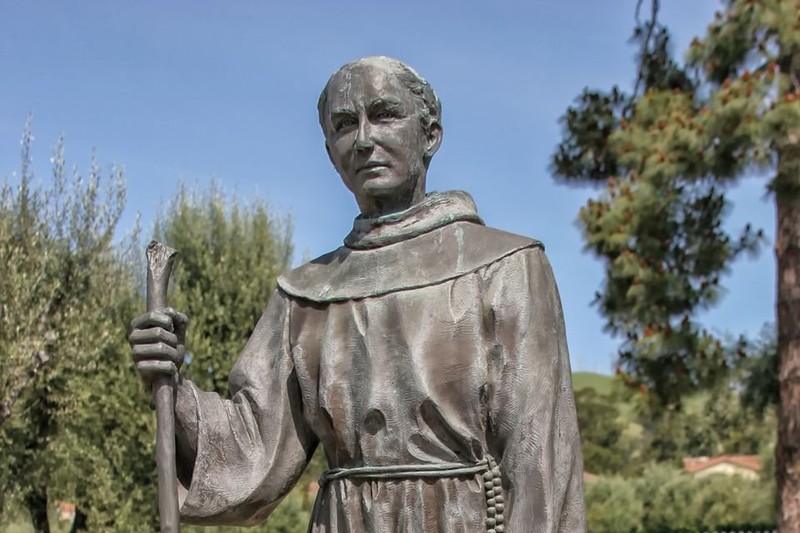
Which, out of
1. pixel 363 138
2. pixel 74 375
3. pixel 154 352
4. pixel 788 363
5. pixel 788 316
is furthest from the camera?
pixel 74 375

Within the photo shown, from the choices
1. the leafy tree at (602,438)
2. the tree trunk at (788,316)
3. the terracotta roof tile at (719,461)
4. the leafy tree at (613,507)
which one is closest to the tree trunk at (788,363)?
the tree trunk at (788,316)

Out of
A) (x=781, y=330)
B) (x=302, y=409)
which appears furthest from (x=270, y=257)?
(x=302, y=409)

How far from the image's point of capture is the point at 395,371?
368 centimetres

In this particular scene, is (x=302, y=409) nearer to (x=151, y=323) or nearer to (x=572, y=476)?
(x=151, y=323)

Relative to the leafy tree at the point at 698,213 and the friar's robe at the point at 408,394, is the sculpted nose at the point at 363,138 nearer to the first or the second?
the friar's robe at the point at 408,394

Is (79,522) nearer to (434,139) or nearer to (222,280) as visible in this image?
(222,280)

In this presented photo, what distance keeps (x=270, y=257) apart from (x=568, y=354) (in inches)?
751

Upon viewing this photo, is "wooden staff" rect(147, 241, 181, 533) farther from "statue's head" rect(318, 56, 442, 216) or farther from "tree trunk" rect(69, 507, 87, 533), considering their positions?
"tree trunk" rect(69, 507, 87, 533)

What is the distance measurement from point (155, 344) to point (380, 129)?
1.00 m

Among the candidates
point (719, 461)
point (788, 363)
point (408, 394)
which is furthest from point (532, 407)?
point (719, 461)

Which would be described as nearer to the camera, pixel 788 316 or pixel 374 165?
pixel 374 165

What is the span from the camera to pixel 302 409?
3986mm

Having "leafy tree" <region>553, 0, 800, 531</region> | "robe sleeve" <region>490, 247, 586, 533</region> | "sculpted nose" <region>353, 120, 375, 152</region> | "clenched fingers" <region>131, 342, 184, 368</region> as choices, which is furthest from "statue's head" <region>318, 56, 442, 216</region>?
"leafy tree" <region>553, 0, 800, 531</region>

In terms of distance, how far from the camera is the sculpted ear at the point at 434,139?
408 centimetres
